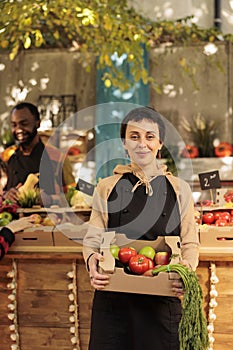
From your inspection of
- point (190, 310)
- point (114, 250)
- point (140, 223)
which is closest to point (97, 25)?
point (140, 223)

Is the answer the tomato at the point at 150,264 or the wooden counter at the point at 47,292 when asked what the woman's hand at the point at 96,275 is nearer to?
the tomato at the point at 150,264

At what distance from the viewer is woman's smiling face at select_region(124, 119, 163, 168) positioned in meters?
2.39

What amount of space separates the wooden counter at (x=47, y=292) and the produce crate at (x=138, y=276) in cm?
70

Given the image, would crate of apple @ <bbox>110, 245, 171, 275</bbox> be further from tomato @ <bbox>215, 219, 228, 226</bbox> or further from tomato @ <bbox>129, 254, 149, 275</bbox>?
tomato @ <bbox>215, 219, 228, 226</bbox>

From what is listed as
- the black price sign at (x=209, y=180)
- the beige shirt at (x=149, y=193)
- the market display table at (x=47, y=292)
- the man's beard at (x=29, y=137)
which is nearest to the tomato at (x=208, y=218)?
the black price sign at (x=209, y=180)

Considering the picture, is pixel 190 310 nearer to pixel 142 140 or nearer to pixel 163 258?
pixel 163 258

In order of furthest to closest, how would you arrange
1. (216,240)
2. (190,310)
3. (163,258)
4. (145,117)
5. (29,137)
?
(29,137)
(216,240)
(145,117)
(163,258)
(190,310)

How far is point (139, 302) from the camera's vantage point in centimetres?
239

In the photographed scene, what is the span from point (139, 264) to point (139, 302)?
0.20 meters

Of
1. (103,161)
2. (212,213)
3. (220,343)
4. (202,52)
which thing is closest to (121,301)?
(220,343)

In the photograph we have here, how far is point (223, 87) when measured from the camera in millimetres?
6750

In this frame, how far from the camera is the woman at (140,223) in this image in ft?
7.80

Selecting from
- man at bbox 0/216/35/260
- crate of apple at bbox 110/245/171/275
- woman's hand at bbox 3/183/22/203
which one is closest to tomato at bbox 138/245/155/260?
crate of apple at bbox 110/245/171/275

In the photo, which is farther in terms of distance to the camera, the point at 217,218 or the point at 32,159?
the point at 32,159
